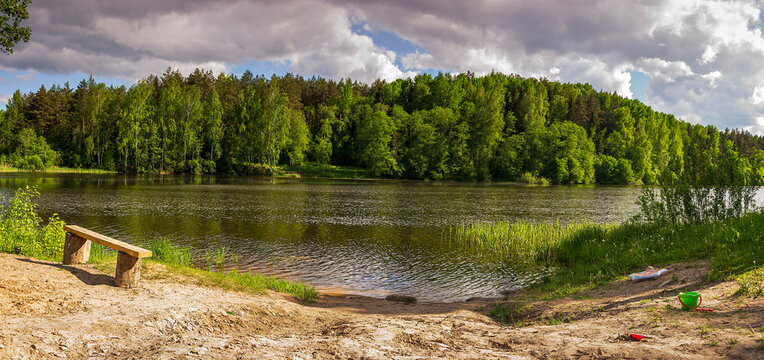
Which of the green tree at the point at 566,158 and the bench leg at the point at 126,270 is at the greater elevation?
the green tree at the point at 566,158

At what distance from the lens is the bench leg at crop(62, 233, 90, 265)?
10062mm

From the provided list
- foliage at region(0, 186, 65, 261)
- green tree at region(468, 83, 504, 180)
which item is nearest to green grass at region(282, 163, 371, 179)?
green tree at region(468, 83, 504, 180)

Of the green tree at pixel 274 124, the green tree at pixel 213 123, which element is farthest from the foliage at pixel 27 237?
the green tree at pixel 213 123

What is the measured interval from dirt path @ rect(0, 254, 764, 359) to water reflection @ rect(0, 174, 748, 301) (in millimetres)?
5822

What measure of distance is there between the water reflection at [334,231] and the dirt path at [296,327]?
582 centimetres

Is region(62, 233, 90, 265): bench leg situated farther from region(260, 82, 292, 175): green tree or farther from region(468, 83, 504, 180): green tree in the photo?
region(468, 83, 504, 180): green tree

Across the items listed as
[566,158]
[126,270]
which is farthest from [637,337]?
[566,158]

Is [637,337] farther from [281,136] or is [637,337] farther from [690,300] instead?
[281,136]

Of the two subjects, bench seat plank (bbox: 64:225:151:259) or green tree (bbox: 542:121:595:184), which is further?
green tree (bbox: 542:121:595:184)

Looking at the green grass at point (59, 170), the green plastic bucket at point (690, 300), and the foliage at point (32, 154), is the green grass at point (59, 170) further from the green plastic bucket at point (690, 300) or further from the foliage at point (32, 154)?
the green plastic bucket at point (690, 300)

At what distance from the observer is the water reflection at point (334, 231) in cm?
1611

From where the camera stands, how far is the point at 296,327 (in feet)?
26.1

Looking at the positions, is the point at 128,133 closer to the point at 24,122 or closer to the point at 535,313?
the point at 24,122

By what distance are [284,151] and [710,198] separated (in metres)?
92.1
